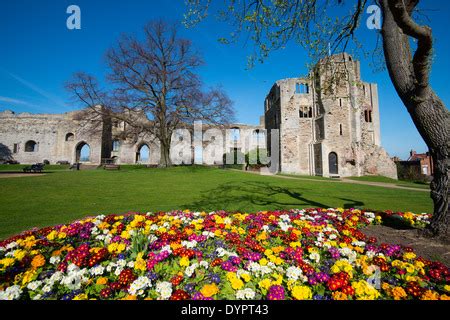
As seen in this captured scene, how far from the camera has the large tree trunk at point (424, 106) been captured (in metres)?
3.16

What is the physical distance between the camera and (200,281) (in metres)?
2.12

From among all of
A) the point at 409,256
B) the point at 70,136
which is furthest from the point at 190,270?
the point at 70,136

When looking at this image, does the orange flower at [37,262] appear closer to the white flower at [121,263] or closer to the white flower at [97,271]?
the white flower at [97,271]

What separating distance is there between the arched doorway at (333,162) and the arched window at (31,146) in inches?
1709

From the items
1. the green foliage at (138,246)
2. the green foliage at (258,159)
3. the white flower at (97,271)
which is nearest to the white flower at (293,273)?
the green foliage at (138,246)

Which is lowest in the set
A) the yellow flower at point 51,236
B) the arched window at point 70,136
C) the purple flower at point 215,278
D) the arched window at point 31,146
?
the purple flower at point 215,278

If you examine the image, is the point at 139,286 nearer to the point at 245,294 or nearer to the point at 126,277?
the point at 126,277

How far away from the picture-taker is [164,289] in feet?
6.09

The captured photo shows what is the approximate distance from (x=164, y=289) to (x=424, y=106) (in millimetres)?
4462

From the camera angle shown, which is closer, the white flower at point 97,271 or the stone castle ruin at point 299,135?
the white flower at point 97,271

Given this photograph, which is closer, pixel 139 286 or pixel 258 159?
pixel 139 286

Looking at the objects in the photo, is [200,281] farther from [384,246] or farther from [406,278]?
[384,246]

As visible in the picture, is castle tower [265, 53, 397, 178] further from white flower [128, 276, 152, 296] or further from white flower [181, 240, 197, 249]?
white flower [128, 276, 152, 296]
